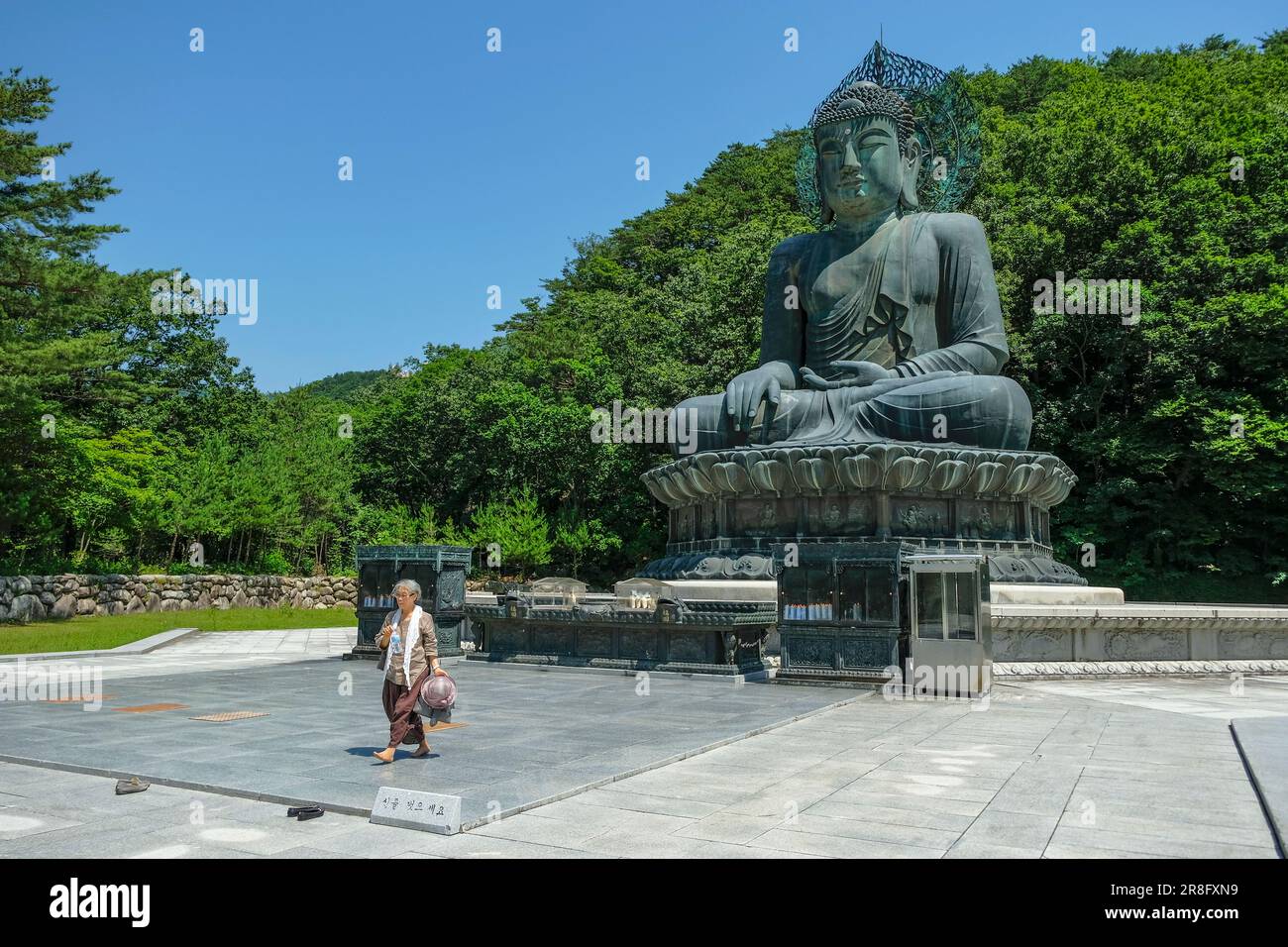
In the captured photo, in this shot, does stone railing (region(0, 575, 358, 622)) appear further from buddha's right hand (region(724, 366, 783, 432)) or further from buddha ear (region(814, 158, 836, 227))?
buddha ear (region(814, 158, 836, 227))

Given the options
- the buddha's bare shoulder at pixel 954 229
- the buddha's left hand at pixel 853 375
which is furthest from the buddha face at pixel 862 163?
the buddha's left hand at pixel 853 375

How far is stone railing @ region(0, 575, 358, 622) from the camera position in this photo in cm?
1919

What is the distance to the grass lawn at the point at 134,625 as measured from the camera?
14883mm

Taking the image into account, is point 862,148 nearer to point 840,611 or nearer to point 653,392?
point 840,611

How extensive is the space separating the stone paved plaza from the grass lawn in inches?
265

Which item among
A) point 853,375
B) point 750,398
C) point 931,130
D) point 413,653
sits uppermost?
point 931,130

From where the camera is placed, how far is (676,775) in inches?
211

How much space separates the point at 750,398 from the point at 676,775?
9734mm

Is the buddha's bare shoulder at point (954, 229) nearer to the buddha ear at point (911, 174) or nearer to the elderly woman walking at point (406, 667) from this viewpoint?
the buddha ear at point (911, 174)

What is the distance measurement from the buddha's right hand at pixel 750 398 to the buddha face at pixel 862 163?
3392 mm

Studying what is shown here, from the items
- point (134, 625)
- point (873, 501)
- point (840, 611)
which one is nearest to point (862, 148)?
point (873, 501)

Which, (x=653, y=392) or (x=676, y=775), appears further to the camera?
(x=653, y=392)

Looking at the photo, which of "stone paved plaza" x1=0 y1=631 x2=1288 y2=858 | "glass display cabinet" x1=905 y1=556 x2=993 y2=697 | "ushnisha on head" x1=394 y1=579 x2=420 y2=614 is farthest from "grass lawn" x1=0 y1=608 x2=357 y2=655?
"glass display cabinet" x1=905 y1=556 x2=993 y2=697

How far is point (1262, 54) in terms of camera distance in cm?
3581
